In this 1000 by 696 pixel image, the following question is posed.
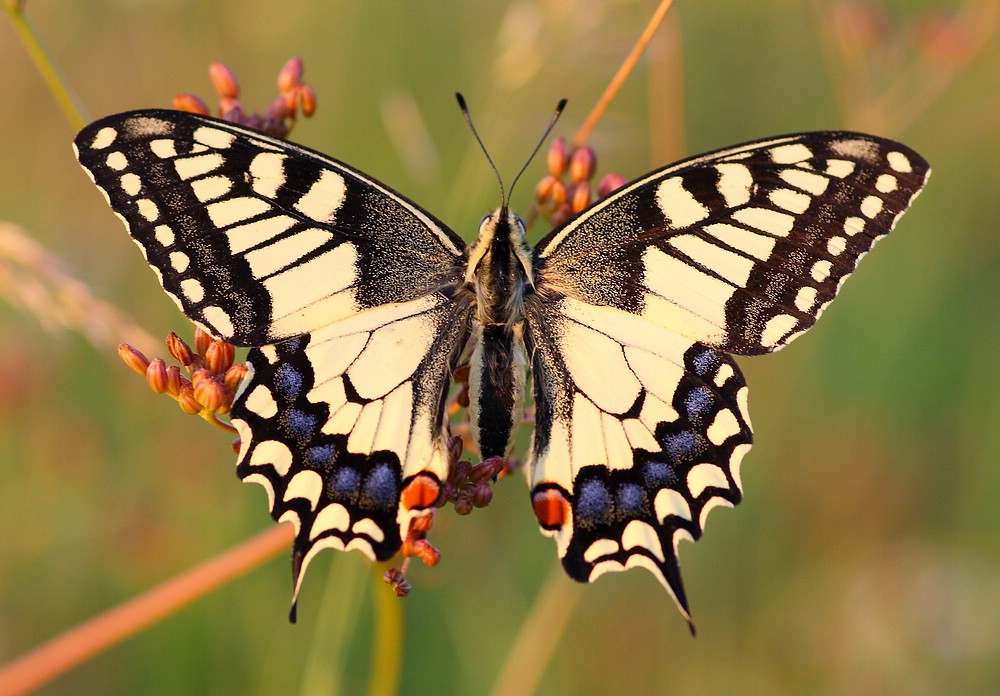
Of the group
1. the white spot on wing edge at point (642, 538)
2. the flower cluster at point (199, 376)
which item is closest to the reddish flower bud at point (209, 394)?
the flower cluster at point (199, 376)

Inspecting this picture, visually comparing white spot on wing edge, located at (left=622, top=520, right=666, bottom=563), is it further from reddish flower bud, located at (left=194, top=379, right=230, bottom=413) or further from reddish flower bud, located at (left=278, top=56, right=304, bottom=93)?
reddish flower bud, located at (left=278, top=56, right=304, bottom=93)

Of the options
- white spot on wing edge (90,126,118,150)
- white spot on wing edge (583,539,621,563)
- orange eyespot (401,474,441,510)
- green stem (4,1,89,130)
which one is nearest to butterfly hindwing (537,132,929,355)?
white spot on wing edge (583,539,621,563)

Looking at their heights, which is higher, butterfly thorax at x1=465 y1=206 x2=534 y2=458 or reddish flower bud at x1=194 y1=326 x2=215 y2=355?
butterfly thorax at x1=465 y1=206 x2=534 y2=458

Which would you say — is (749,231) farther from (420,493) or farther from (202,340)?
(202,340)

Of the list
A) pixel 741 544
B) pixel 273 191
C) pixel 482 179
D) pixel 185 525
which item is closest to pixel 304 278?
pixel 273 191

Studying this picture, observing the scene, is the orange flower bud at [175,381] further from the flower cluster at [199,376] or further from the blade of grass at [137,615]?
the blade of grass at [137,615]

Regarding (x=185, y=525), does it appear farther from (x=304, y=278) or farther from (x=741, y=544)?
(x=741, y=544)

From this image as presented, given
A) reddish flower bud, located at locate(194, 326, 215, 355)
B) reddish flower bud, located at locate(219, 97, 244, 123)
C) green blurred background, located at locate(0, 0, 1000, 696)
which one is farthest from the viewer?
green blurred background, located at locate(0, 0, 1000, 696)
